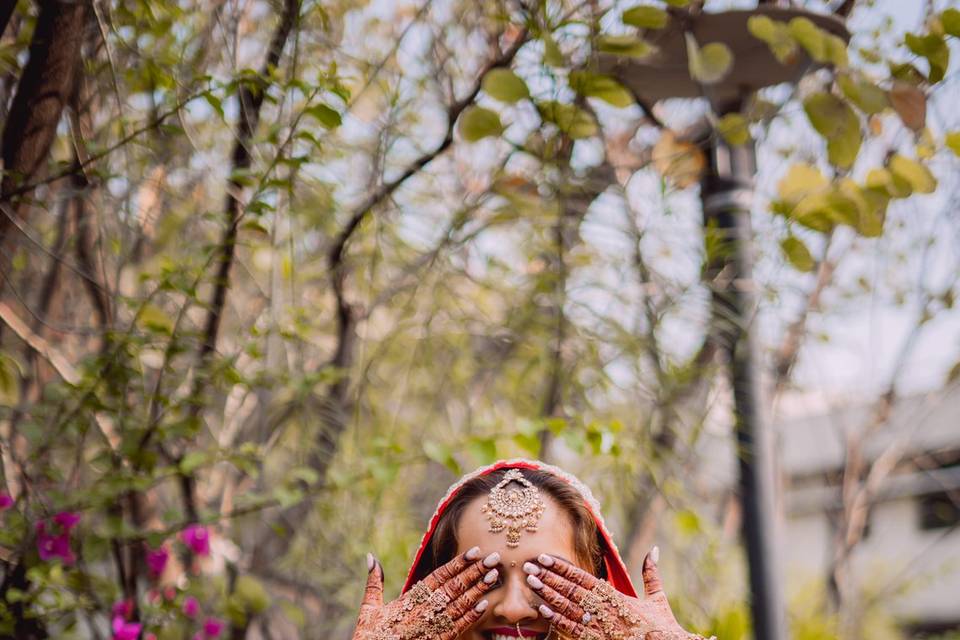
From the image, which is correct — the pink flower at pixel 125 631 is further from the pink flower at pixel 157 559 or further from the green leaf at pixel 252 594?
the green leaf at pixel 252 594

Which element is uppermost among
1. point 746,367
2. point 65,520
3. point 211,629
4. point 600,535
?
point 746,367

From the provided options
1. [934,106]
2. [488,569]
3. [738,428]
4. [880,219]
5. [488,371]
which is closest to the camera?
[488,569]

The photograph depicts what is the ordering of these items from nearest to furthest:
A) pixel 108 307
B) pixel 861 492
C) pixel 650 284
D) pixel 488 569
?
pixel 488 569, pixel 108 307, pixel 650 284, pixel 861 492

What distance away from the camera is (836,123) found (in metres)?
2.59

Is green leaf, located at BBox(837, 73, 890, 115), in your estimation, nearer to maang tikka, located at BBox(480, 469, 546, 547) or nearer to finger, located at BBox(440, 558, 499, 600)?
maang tikka, located at BBox(480, 469, 546, 547)

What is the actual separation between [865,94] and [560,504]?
1.27 metres

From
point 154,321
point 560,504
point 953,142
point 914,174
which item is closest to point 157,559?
point 154,321

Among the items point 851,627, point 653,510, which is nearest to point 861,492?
point 851,627

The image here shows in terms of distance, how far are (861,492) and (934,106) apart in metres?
2.15

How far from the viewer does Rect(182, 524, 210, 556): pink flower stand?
10.6 feet

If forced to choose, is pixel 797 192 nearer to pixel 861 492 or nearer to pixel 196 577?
pixel 196 577

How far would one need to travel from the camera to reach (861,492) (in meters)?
5.49

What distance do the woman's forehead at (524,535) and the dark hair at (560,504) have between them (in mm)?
18

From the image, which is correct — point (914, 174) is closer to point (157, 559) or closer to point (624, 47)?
point (624, 47)
